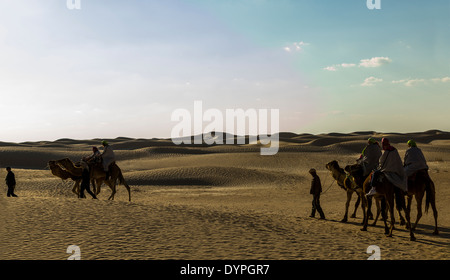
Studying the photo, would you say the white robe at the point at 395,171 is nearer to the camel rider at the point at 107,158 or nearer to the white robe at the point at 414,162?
the white robe at the point at 414,162

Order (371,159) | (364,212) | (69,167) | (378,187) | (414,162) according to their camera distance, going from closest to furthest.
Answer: (378,187) < (414,162) < (364,212) < (371,159) < (69,167)

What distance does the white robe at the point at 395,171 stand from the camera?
9938 millimetres

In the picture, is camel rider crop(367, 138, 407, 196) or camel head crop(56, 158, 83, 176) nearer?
camel rider crop(367, 138, 407, 196)

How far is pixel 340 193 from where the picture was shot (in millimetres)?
21469

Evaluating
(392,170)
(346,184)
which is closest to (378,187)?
(392,170)

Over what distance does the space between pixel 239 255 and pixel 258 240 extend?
56.1 inches

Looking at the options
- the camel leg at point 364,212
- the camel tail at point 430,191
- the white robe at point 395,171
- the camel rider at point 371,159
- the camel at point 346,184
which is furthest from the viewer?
the camel at point 346,184

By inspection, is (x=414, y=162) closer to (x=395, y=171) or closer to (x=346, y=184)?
(x=395, y=171)

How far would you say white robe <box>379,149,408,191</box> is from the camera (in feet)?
32.6

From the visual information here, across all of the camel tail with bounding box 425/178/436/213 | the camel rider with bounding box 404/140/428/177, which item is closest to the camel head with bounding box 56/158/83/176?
the camel rider with bounding box 404/140/428/177

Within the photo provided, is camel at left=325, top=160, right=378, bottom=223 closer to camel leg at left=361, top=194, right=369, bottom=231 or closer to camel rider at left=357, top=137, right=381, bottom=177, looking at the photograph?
camel leg at left=361, top=194, right=369, bottom=231

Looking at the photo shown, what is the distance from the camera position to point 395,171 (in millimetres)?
9977

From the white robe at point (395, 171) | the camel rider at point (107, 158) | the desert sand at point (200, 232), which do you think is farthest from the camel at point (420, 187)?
the camel rider at point (107, 158)
